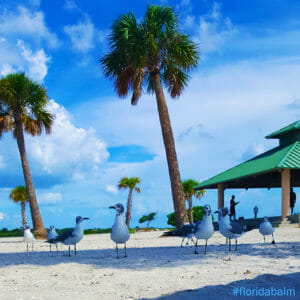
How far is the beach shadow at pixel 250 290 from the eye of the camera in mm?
6867

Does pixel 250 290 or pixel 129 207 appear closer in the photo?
pixel 250 290

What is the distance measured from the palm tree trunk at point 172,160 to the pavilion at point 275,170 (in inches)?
216

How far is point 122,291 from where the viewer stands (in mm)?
7660

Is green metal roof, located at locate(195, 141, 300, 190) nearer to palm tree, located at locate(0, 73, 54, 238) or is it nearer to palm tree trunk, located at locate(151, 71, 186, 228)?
palm tree trunk, located at locate(151, 71, 186, 228)

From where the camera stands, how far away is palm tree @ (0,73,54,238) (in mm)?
30203

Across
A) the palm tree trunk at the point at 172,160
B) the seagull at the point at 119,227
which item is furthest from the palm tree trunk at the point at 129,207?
the seagull at the point at 119,227

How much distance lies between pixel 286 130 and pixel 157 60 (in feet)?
36.7

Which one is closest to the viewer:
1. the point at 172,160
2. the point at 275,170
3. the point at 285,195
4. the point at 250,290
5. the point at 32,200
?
the point at 250,290

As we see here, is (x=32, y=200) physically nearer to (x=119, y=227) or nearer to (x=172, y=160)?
(x=172, y=160)

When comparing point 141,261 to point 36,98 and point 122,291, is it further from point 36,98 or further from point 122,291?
point 36,98

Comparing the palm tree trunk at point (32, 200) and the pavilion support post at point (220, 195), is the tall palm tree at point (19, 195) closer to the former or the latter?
the palm tree trunk at point (32, 200)

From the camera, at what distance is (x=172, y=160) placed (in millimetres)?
23109

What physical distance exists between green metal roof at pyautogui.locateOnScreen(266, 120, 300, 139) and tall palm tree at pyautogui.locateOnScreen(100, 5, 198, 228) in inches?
339

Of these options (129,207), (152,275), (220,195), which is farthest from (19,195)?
(152,275)
